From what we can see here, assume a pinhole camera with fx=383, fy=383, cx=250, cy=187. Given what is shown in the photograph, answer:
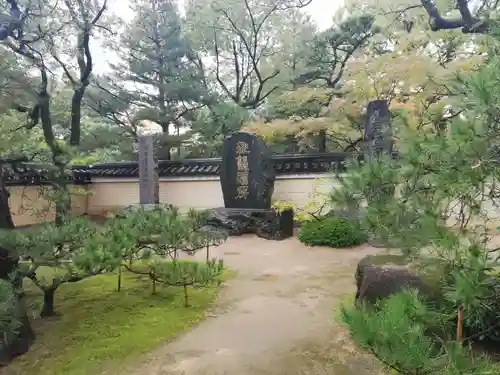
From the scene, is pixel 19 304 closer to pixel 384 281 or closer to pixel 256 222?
pixel 384 281

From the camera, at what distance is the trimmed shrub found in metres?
6.87

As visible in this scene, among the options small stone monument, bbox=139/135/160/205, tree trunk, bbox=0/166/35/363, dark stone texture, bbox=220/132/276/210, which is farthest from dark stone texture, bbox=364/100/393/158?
tree trunk, bbox=0/166/35/363

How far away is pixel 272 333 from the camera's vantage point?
10.3 feet

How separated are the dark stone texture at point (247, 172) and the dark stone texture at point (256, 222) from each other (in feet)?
1.19

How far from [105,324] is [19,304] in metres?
0.82

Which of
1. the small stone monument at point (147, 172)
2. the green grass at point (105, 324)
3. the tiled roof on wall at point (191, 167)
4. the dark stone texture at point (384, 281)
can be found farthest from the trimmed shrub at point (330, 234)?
the small stone monument at point (147, 172)

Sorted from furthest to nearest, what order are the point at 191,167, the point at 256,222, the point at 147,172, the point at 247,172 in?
1. the point at 191,167
2. the point at 147,172
3. the point at 247,172
4. the point at 256,222

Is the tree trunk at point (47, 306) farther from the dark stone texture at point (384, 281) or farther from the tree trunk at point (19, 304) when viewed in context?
the dark stone texture at point (384, 281)

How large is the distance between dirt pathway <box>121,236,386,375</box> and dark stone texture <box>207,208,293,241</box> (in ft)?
8.05

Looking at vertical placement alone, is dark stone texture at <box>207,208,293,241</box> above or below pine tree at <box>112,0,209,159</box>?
below

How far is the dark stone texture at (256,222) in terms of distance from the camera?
802cm

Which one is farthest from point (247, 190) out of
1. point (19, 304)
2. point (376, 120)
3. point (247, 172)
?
point (19, 304)

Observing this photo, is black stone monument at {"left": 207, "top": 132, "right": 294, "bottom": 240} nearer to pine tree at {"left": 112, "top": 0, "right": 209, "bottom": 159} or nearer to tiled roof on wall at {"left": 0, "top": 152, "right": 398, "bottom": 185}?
tiled roof on wall at {"left": 0, "top": 152, "right": 398, "bottom": 185}

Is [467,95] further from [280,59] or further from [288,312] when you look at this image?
[280,59]
